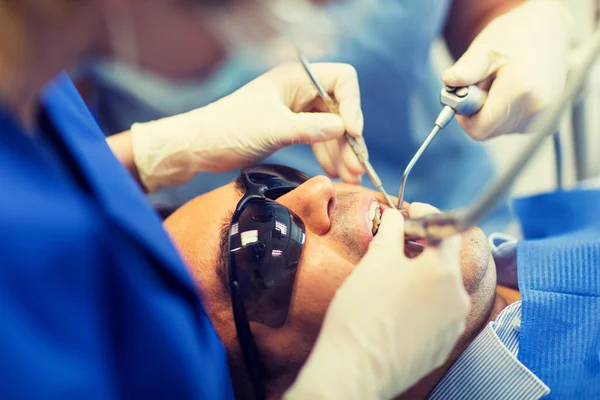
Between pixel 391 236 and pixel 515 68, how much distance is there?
19.5 inches

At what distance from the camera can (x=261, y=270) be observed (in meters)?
0.87

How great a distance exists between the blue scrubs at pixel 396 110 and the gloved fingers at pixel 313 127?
229 millimetres

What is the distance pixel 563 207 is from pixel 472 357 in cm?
53

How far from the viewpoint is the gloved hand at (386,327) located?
0.73 m

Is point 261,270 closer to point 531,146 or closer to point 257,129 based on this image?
point 257,129

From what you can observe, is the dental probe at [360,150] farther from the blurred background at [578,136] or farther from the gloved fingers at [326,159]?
the blurred background at [578,136]

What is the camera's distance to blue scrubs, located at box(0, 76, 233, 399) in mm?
517

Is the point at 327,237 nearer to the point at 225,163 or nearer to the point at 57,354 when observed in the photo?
the point at 225,163

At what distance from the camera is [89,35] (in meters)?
0.46

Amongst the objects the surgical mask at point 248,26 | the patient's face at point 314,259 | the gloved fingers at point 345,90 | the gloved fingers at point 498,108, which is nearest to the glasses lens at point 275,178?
the patient's face at point 314,259

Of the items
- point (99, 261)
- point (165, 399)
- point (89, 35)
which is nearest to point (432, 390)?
point (165, 399)

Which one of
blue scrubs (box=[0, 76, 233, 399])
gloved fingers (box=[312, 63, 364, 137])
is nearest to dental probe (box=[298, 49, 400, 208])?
gloved fingers (box=[312, 63, 364, 137])

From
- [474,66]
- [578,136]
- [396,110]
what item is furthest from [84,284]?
[578,136]

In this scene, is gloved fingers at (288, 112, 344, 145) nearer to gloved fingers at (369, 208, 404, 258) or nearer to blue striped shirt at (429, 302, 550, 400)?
gloved fingers at (369, 208, 404, 258)
